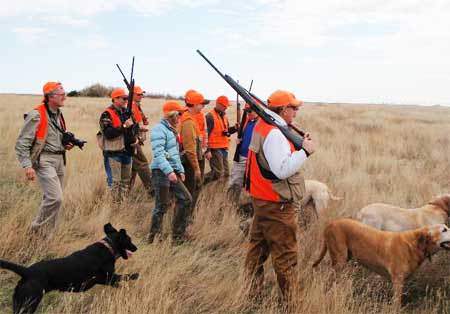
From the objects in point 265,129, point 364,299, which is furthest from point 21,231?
point 364,299

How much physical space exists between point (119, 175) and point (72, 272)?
10.2ft

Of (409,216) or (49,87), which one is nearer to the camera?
(49,87)

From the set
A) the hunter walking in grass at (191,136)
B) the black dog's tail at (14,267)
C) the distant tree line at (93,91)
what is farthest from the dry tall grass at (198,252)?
the distant tree line at (93,91)

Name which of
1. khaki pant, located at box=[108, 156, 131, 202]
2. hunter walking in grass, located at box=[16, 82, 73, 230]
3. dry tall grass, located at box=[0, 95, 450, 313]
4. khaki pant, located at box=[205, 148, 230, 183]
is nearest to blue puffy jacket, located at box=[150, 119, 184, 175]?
dry tall grass, located at box=[0, 95, 450, 313]

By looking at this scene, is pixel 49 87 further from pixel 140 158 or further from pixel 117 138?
pixel 140 158

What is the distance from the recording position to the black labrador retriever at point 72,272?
12.0 ft

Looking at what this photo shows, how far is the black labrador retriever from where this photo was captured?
144 inches

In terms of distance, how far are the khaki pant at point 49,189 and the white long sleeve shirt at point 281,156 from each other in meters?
2.68

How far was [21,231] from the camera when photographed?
5.40 m

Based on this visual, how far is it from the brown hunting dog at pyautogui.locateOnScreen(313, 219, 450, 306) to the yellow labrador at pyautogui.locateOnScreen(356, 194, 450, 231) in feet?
2.92

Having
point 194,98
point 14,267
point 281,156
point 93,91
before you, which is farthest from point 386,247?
point 93,91

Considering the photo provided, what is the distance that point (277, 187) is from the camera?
156 inches

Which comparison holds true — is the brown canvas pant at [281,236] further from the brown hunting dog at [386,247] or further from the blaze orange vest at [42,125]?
the blaze orange vest at [42,125]

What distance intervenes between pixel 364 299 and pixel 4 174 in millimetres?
7356
